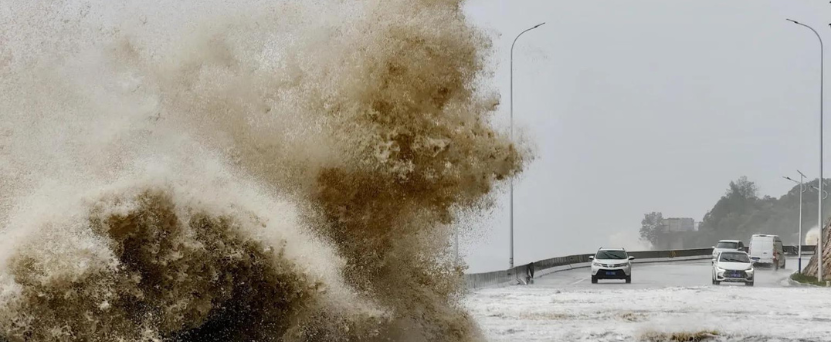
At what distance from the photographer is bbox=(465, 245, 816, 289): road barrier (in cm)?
4372


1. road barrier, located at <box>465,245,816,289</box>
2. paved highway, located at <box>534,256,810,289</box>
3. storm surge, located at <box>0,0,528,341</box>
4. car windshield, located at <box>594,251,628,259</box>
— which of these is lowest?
paved highway, located at <box>534,256,810,289</box>

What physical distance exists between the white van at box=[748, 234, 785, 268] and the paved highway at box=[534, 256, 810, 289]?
0.62 meters

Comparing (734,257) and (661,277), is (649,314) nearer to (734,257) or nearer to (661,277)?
(734,257)

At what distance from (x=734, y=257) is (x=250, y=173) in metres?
38.1

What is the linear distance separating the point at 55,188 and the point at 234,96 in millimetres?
3999

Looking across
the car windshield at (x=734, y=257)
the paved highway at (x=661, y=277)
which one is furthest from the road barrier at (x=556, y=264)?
the car windshield at (x=734, y=257)

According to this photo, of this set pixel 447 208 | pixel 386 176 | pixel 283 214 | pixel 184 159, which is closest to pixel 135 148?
pixel 184 159

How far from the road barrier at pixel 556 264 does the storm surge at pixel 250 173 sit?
1738 cm

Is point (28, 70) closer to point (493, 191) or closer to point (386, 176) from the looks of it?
point (386, 176)

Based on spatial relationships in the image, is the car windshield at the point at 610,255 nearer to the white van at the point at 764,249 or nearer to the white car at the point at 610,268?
the white car at the point at 610,268

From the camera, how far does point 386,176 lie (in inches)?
609

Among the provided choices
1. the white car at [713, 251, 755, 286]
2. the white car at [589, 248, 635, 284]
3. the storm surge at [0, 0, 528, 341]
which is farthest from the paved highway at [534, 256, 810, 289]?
the storm surge at [0, 0, 528, 341]

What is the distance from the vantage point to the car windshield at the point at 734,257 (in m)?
50.2

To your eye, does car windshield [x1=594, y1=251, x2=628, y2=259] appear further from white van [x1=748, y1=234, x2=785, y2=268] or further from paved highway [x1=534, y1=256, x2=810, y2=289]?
white van [x1=748, y1=234, x2=785, y2=268]
